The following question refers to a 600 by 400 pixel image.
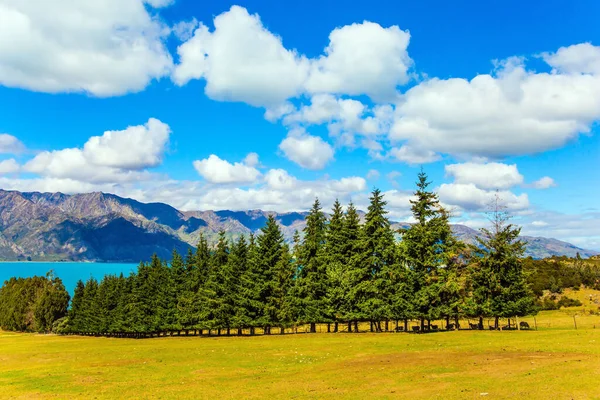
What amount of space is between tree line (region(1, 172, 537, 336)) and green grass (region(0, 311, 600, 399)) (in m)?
8.12

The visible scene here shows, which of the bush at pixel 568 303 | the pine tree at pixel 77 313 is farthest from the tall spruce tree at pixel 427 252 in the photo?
the pine tree at pixel 77 313

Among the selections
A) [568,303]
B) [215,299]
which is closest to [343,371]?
[215,299]

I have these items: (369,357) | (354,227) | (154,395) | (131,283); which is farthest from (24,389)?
(131,283)

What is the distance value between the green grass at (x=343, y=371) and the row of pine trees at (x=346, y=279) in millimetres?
7976

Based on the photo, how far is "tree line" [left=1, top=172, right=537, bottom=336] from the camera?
50.2 m

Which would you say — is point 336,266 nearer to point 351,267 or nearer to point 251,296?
point 351,267

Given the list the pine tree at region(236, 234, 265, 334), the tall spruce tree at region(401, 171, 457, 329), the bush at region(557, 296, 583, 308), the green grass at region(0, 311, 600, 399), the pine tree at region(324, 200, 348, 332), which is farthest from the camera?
the bush at region(557, 296, 583, 308)

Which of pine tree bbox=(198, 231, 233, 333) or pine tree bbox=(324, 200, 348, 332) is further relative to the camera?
pine tree bbox=(198, 231, 233, 333)

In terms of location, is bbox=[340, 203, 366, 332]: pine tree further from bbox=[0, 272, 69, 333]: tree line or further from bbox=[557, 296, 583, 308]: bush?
bbox=[0, 272, 69, 333]: tree line

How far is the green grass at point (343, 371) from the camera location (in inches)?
861

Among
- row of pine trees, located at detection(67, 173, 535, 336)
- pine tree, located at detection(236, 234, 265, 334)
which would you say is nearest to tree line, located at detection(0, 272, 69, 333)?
row of pine trees, located at detection(67, 173, 535, 336)

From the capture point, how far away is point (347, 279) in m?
55.9

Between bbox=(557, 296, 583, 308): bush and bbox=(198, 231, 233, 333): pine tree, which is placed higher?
bbox=(198, 231, 233, 333): pine tree

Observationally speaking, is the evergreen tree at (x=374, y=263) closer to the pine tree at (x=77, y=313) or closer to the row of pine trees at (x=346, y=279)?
the row of pine trees at (x=346, y=279)
